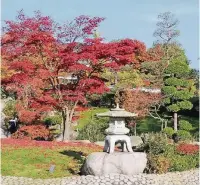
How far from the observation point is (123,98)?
24.5m

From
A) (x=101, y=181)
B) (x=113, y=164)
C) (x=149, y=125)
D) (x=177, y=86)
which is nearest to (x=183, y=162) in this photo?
(x=113, y=164)

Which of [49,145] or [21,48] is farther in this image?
[21,48]

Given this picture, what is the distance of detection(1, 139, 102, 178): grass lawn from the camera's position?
12.5m

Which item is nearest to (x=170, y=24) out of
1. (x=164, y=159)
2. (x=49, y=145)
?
(x=49, y=145)

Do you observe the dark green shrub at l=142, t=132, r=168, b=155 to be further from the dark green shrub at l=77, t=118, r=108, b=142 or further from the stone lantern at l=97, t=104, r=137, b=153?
the dark green shrub at l=77, t=118, r=108, b=142

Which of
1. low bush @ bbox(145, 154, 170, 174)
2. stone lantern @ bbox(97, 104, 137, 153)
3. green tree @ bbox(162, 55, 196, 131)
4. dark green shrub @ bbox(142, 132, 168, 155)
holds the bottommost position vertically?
low bush @ bbox(145, 154, 170, 174)

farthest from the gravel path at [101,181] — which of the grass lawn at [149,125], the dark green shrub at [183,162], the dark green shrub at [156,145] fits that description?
the grass lawn at [149,125]

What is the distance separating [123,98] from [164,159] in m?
11.5

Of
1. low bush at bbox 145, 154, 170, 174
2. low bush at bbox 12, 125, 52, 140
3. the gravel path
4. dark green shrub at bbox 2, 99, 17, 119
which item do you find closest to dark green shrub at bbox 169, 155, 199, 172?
low bush at bbox 145, 154, 170, 174

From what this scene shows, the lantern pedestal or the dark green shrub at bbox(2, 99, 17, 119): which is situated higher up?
the dark green shrub at bbox(2, 99, 17, 119)

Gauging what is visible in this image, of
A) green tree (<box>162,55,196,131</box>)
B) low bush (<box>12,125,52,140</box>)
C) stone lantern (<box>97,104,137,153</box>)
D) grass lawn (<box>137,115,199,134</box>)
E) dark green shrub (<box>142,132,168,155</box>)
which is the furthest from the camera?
grass lawn (<box>137,115,199,134</box>)

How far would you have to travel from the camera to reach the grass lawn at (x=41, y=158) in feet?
41.1

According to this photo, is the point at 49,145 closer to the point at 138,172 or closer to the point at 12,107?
the point at 138,172

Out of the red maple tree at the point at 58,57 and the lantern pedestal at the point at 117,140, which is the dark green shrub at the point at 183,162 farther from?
the red maple tree at the point at 58,57
